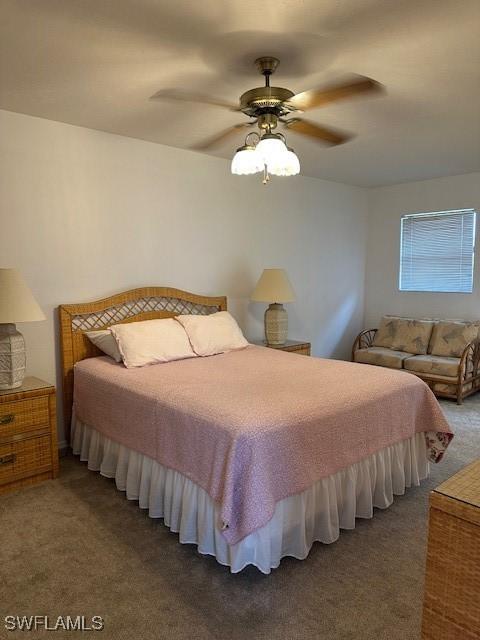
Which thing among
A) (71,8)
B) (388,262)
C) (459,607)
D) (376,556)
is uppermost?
(71,8)

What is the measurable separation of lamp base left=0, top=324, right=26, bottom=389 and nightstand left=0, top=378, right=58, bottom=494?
0.19 ft

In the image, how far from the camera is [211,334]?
3.59 metres

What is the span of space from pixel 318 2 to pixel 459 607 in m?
2.04

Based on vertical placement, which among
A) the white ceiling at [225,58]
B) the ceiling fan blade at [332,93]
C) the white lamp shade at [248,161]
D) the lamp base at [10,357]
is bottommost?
the lamp base at [10,357]

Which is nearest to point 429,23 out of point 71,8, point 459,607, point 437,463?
point 71,8

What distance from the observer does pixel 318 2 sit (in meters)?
1.78

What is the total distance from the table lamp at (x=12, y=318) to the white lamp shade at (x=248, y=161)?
1.49 meters

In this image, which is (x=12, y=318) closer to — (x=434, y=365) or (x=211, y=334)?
(x=211, y=334)

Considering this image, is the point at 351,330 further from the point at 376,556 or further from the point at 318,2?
the point at 318,2

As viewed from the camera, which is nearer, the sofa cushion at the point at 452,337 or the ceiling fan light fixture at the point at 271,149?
the ceiling fan light fixture at the point at 271,149

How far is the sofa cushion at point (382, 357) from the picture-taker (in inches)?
194

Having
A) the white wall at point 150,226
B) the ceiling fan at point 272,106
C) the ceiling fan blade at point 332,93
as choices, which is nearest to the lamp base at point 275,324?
the white wall at point 150,226

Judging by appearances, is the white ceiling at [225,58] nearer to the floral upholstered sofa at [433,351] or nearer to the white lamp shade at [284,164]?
the white lamp shade at [284,164]

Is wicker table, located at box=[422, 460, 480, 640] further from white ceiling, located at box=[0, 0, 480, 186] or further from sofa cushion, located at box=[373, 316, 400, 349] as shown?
sofa cushion, located at box=[373, 316, 400, 349]
